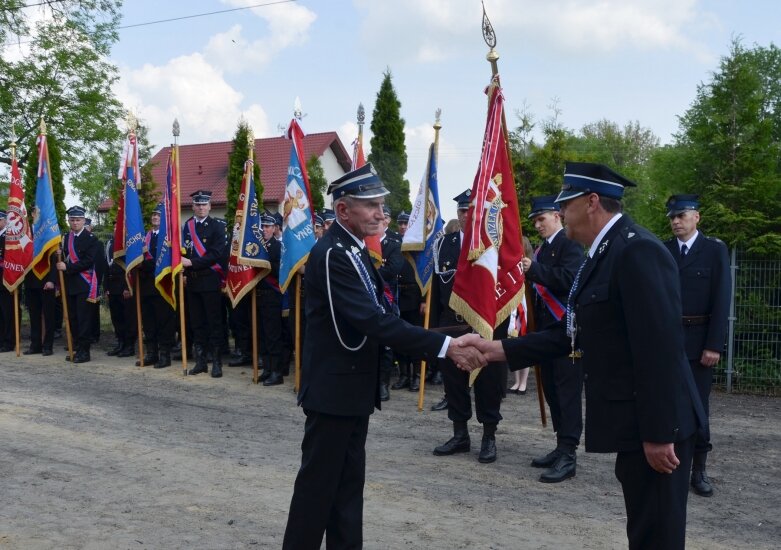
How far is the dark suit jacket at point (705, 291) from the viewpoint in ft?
18.4

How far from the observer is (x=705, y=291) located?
576 centimetres

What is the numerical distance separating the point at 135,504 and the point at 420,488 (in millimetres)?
1950

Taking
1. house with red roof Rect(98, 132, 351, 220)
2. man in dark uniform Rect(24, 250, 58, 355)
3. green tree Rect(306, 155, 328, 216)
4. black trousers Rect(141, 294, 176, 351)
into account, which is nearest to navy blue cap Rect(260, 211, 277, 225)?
black trousers Rect(141, 294, 176, 351)

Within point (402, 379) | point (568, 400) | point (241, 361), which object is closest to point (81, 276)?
point (241, 361)

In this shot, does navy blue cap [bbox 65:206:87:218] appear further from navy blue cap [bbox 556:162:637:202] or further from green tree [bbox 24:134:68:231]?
navy blue cap [bbox 556:162:637:202]

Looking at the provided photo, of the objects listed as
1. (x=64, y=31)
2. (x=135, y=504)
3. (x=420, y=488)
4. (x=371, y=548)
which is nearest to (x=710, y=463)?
(x=420, y=488)

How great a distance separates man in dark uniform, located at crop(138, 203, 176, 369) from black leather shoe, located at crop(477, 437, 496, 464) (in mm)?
6198

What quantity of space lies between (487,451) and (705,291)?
7.02ft

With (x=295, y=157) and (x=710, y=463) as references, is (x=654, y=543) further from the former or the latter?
(x=295, y=157)

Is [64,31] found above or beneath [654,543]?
above

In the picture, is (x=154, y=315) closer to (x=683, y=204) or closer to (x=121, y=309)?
(x=121, y=309)

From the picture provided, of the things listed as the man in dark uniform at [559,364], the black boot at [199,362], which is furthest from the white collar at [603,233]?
the black boot at [199,362]

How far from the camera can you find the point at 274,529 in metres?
4.54

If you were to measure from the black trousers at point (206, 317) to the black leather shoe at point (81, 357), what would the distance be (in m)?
2.18
